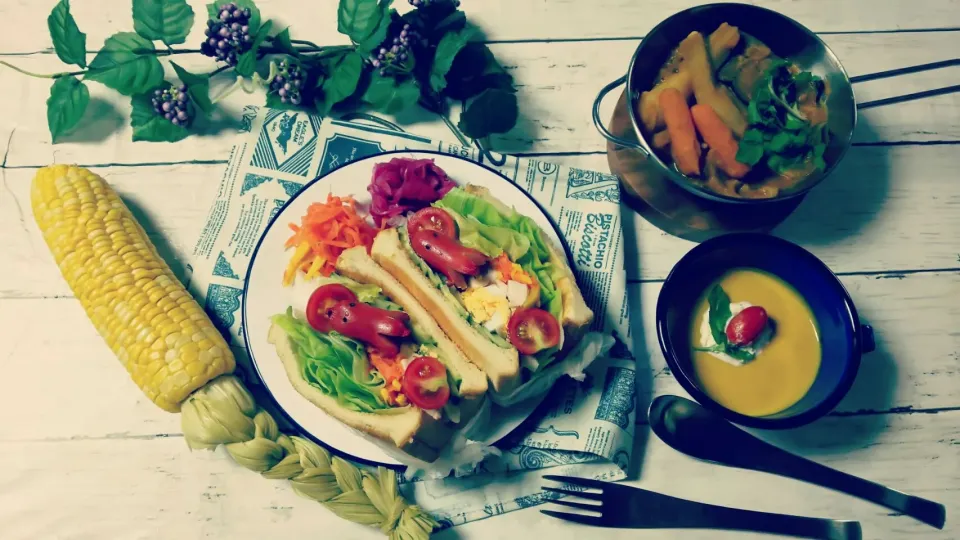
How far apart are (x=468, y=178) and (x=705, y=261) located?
2.16 ft

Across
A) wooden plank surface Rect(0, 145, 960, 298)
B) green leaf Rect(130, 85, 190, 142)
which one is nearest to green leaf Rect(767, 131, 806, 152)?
wooden plank surface Rect(0, 145, 960, 298)

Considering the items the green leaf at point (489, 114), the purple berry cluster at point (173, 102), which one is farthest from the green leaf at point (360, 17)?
the purple berry cluster at point (173, 102)

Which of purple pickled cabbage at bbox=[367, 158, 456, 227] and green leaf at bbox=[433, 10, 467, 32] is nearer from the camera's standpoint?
purple pickled cabbage at bbox=[367, 158, 456, 227]

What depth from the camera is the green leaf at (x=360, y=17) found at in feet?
6.42

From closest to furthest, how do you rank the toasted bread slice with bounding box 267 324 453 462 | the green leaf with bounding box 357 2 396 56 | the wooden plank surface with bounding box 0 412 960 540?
the toasted bread slice with bounding box 267 324 453 462, the wooden plank surface with bounding box 0 412 960 540, the green leaf with bounding box 357 2 396 56

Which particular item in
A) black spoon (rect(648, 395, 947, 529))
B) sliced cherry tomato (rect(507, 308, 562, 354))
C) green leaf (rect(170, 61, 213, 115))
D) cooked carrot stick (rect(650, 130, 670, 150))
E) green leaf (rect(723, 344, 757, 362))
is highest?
cooked carrot stick (rect(650, 130, 670, 150))

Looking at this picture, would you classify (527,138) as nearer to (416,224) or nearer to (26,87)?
(416,224)

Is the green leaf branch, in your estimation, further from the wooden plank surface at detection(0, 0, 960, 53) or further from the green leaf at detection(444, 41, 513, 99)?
the wooden plank surface at detection(0, 0, 960, 53)

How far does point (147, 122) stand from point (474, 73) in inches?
37.6

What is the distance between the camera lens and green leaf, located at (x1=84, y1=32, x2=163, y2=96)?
199cm

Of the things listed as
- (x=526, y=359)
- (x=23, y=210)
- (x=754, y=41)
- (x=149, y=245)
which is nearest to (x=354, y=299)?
(x=526, y=359)

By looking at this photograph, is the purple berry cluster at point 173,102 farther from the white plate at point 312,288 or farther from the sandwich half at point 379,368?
the sandwich half at point 379,368

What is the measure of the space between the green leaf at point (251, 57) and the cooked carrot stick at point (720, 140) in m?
1.22

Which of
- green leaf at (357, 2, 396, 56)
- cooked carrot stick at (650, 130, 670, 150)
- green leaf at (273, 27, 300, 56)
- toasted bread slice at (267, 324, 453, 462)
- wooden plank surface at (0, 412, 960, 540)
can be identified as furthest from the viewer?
green leaf at (273, 27, 300, 56)
